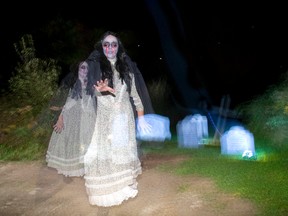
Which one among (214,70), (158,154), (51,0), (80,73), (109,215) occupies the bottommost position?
(109,215)

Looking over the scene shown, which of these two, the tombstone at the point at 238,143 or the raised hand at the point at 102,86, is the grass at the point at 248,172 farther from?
the raised hand at the point at 102,86

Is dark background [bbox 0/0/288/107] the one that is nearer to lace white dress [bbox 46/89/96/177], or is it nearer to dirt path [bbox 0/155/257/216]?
lace white dress [bbox 46/89/96/177]

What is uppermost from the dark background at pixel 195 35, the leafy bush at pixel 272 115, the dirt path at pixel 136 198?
the dark background at pixel 195 35

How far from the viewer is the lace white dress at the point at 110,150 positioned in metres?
5.18

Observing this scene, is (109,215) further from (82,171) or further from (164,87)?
(164,87)

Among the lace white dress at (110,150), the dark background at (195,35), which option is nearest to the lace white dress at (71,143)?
the lace white dress at (110,150)

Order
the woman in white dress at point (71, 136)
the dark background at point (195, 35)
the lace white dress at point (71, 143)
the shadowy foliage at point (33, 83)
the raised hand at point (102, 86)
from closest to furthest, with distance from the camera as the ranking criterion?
the raised hand at point (102, 86)
the woman in white dress at point (71, 136)
the lace white dress at point (71, 143)
the shadowy foliage at point (33, 83)
the dark background at point (195, 35)

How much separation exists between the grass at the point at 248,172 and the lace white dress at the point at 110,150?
106 cm

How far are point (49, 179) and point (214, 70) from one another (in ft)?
50.2

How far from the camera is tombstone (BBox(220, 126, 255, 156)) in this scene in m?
7.47

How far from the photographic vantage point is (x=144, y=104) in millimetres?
5609

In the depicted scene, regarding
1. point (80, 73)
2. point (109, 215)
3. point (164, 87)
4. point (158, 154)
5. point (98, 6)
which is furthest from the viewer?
point (98, 6)

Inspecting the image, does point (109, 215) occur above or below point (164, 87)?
below

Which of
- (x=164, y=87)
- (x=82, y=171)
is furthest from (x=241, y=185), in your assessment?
(x=164, y=87)
